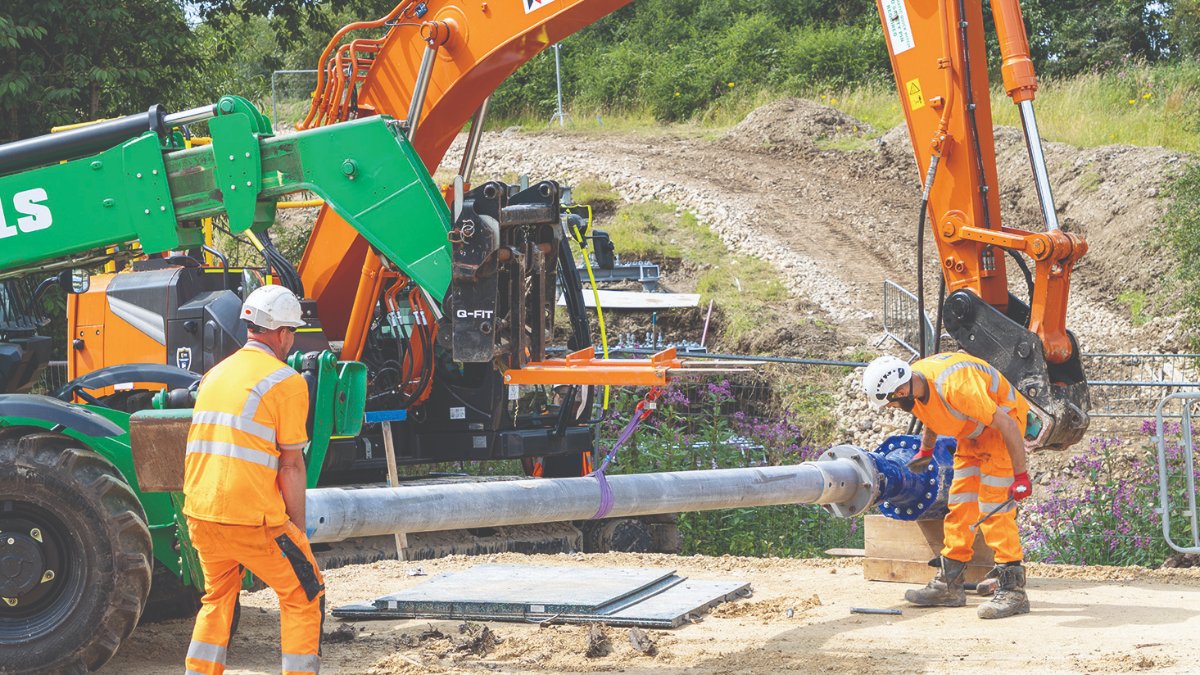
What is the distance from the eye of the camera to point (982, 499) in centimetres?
786

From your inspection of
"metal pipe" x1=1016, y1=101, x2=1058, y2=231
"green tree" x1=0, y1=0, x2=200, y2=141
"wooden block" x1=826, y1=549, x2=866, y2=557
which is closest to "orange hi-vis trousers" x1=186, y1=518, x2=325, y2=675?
"metal pipe" x1=1016, y1=101, x2=1058, y2=231

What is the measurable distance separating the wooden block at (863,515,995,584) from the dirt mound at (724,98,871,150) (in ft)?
64.5

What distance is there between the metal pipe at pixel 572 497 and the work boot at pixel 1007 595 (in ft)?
3.03

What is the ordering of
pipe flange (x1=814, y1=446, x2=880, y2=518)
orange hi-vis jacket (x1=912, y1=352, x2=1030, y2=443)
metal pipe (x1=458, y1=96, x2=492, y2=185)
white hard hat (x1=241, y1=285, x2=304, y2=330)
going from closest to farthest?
white hard hat (x1=241, y1=285, x2=304, y2=330)
orange hi-vis jacket (x1=912, y1=352, x2=1030, y2=443)
pipe flange (x1=814, y1=446, x2=880, y2=518)
metal pipe (x1=458, y1=96, x2=492, y2=185)

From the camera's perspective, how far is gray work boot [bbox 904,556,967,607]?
812 cm

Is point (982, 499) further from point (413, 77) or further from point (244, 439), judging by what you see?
point (413, 77)

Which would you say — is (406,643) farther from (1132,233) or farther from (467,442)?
(1132,233)

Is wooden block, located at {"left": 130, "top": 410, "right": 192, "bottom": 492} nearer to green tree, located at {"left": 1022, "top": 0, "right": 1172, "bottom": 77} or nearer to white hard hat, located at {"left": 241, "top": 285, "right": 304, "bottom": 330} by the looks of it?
white hard hat, located at {"left": 241, "top": 285, "right": 304, "bottom": 330}

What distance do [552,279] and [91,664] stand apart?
10.6 ft

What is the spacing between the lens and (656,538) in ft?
37.1

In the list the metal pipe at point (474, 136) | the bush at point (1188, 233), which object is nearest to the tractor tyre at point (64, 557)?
the metal pipe at point (474, 136)

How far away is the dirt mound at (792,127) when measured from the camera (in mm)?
28156

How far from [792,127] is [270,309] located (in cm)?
2384

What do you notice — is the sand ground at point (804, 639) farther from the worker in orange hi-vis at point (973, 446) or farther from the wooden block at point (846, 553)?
the wooden block at point (846, 553)
